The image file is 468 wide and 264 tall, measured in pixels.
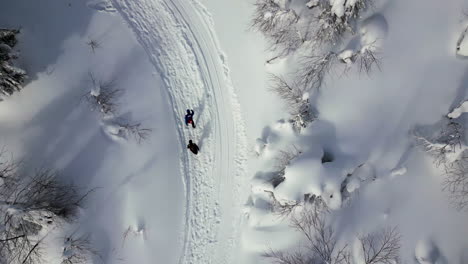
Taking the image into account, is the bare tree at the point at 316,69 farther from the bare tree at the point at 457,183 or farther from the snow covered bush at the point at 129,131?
the snow covered bush at the point at 129,131

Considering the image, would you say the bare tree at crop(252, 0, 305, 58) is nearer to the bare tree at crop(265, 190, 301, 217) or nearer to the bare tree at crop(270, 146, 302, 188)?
the bare tree at crop(270, 146, 302, 188)

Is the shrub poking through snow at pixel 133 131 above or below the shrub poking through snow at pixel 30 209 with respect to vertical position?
above

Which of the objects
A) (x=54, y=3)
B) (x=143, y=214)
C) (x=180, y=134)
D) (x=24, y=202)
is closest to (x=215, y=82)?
(x=180, y=134)

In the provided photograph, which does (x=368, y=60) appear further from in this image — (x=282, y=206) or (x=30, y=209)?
(x=30, y=209)

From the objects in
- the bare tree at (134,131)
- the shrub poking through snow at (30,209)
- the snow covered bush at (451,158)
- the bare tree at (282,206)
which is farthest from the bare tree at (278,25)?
the shrub poking through snow at (30,209)

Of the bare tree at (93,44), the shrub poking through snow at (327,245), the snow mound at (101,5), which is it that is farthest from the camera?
the snow mound at (101,5)

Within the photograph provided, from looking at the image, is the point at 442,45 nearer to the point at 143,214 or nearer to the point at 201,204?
the point at 201,204

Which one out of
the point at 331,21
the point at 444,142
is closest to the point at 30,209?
the point at 331,21
